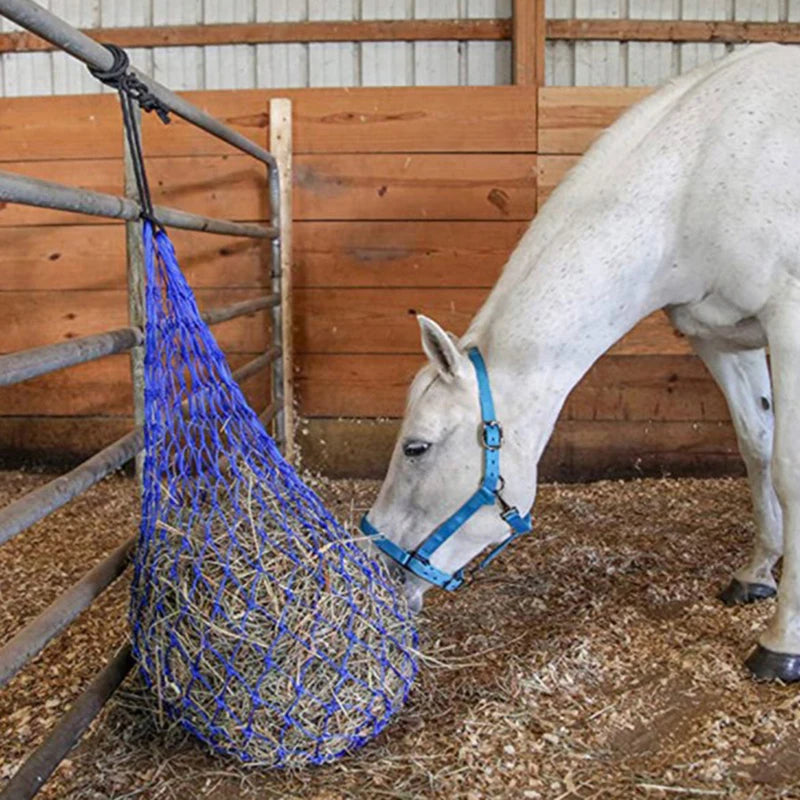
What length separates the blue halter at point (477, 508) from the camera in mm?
1857

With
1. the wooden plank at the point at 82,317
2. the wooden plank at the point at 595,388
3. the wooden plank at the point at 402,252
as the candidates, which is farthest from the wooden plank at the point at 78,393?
the wooden plank at the point at 402,252

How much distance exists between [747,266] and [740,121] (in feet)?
1.08

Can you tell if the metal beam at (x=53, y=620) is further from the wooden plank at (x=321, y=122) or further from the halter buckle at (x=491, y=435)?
the wooden plank at (x=321, y=122)

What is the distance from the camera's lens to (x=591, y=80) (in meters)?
4.21

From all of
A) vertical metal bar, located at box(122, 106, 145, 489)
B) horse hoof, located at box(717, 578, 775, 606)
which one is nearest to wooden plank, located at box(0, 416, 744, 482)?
horse hoof, located at box(717, 578, 775, 606)

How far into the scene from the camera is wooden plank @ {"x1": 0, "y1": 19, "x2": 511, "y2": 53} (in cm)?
412

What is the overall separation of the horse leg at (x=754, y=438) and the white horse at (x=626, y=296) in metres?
0.36

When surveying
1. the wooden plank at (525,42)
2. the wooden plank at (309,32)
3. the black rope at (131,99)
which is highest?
the wooden plank at (309,32)

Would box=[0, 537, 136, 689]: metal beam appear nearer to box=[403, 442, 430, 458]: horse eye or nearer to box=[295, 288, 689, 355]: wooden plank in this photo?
box=[403, 442, 430, 458]: horse eye

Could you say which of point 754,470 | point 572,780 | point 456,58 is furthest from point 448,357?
point 456,58

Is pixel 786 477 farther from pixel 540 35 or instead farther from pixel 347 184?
pixel 540 35

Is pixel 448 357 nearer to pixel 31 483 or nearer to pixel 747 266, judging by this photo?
pixel 747 266

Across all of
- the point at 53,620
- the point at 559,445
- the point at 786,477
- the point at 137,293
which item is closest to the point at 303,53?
the point at 559,445

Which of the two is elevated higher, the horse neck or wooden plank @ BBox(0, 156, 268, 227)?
wooden plank @ BBox(0, 156, 268, 227)
